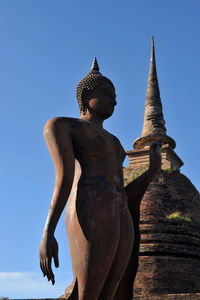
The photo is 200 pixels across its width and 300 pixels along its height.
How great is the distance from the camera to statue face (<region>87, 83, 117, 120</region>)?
14.5ft

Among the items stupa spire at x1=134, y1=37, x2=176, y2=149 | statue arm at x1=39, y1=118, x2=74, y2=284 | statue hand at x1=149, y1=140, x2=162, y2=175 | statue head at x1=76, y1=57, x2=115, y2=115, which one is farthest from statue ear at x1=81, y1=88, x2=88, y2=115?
stupa spire at x1=134, y1=37, x2=176, y2=149

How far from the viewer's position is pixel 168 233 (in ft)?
42.8

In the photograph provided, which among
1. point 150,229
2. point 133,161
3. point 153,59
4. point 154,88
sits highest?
point 153,59

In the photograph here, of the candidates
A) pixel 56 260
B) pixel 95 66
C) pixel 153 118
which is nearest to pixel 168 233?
pixel 153 118

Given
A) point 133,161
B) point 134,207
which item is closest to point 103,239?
point 134,207

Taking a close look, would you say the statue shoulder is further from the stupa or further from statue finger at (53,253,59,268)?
the stupa

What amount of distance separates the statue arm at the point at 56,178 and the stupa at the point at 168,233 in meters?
5.95

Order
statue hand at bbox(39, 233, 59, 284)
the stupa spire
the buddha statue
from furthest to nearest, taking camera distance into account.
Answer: the stupa spire < the buddha statue < statue hand at bbox(39, 233, 59, 284)

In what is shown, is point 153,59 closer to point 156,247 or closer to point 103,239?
point 156,247

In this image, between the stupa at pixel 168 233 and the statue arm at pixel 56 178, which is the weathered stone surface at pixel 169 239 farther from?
the statue arm at pixel 56 178

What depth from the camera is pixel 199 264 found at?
12.7 metres

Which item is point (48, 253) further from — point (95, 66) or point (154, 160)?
point (95, 66)

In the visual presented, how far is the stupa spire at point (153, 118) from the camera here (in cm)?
1845

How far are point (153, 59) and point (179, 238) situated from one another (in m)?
12.9
